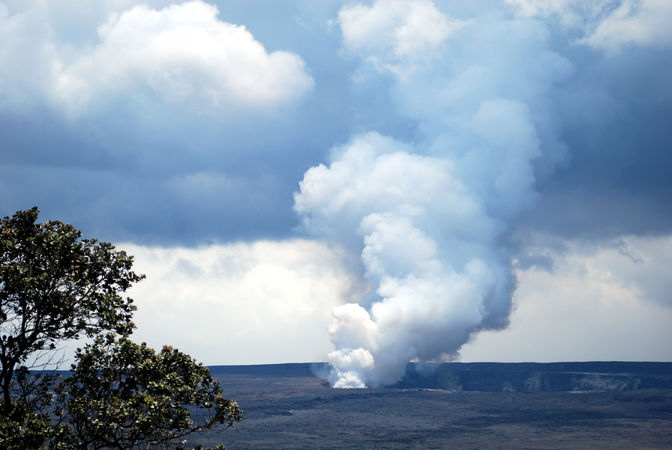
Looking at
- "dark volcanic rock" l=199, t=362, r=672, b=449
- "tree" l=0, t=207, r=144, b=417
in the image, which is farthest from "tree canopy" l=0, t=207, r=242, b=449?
"dark volcanic rock" l=199, t=362, r=672, b=449

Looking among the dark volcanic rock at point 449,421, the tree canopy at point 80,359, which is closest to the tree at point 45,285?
the tree canopy at point 80,359

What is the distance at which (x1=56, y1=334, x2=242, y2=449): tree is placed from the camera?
20.0 m

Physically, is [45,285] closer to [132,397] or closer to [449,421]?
[132,397]

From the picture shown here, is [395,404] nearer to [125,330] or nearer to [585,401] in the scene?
[585,401]

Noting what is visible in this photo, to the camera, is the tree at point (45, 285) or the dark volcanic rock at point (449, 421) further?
the dark volcanic rock at point (449, 421)

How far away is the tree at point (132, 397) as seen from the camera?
20.0m

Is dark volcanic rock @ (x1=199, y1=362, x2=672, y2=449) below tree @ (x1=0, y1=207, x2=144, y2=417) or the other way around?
below

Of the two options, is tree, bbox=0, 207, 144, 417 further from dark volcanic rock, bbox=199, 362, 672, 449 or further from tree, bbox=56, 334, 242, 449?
dark volcanic rock, bbox=199, 362, 672, 449

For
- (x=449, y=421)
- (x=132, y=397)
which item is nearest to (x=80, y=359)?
(x=132, y=397)

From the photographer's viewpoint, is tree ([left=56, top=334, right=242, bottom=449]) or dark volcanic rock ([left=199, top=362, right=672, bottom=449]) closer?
tree ([left=56, top=334, right=242, bottom=449])

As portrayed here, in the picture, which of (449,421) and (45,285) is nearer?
(45,285)

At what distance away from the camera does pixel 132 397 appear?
20141 millimetres

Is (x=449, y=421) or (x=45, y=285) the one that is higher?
(x=45, y=285)

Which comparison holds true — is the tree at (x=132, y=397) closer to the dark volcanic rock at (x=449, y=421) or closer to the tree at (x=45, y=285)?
the tree at (x=45, y=285)
